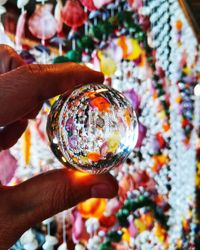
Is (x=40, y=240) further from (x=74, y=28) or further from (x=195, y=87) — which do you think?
(x=195, y=87)

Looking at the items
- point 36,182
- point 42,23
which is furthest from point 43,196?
point 42,23

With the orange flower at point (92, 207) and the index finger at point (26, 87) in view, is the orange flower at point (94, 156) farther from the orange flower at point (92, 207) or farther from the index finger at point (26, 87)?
the orange flower at point (92, 207)

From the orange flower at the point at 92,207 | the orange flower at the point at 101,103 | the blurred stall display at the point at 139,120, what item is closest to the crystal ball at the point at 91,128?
the orange flower at the point at 101,103

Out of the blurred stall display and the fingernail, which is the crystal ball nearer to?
the fingernail

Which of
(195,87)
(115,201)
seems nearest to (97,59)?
(115,201)

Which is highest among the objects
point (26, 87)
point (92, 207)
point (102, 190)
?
point (26, 87)

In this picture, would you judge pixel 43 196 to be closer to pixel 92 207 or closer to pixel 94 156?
pixel 94 156
